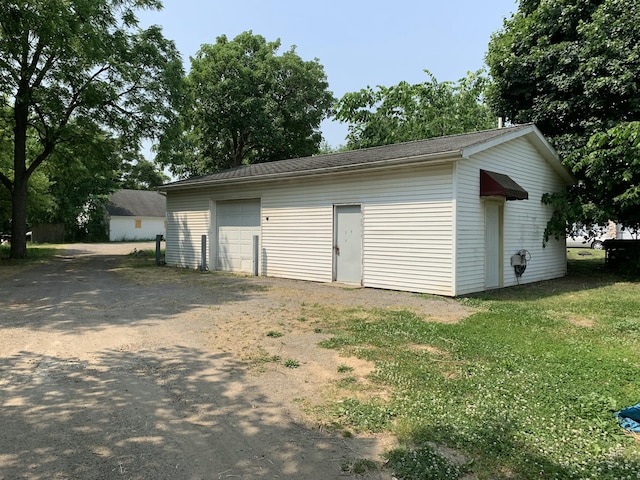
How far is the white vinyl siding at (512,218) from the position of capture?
9.45 m

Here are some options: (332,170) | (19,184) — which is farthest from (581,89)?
(19,184)

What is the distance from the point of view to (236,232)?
1424 cm

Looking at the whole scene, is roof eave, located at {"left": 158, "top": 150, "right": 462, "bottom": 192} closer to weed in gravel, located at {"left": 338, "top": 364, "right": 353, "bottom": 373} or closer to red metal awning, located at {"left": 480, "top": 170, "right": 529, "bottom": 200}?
red metal awning, located at {"left": 480, "top": 170, "right": 529, "bottom": 200}

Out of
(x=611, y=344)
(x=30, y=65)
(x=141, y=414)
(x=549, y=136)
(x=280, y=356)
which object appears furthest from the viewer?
(x=30, y=65)

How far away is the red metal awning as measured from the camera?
9.52 meters

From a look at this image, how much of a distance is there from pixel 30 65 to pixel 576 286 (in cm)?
1970

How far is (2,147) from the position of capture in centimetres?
2022

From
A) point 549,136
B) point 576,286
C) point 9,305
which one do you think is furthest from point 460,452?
point 549,136

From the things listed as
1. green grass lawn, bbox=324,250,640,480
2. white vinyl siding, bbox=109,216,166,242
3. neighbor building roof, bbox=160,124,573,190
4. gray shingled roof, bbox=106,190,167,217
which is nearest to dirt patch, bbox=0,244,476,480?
green grass lawn, bbox=324,250,640,480

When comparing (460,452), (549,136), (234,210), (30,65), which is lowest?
(460,452)

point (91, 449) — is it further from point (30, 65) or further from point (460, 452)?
point (30, 65)

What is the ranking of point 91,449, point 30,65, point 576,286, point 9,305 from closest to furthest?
point 91,449 → point 9,305 → point 576,286 → point 30,65

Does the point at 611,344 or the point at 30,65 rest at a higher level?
the point at 30,65

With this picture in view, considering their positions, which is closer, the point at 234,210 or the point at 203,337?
the point at 203,337
